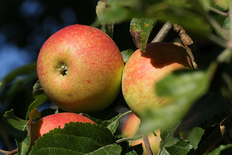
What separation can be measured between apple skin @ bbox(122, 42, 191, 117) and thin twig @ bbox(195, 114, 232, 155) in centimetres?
14

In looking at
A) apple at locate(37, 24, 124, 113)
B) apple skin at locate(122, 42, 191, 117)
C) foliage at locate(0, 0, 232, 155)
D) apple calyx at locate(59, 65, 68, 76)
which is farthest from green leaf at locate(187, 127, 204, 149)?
apple calyx at locate(59, 65, 68, 76)

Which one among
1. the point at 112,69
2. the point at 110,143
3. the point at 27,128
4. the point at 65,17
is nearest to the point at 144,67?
the point at 112,69

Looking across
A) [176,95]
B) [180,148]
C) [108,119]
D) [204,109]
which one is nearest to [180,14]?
[176,95]

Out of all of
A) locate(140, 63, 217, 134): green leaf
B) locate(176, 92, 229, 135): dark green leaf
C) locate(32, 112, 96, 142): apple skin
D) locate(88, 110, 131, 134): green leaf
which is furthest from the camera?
locate(88, 110, 131, 134): green leaf

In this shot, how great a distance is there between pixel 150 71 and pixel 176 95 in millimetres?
463

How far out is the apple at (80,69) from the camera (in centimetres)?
92

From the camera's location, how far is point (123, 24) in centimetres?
122

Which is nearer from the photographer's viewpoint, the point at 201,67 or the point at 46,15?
the point at 201,67

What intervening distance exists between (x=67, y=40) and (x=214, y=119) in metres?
0.47

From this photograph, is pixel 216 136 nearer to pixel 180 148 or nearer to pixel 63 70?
pixel 180 148

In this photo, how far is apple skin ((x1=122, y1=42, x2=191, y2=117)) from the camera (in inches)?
32.9

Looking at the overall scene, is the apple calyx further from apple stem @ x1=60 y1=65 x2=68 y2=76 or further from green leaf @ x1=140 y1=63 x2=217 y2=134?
green leaf @ x1=140 y1=63 x2=217 y2=134

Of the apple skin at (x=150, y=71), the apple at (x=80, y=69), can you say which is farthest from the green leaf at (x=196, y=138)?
the apple at (x=80, y=69)

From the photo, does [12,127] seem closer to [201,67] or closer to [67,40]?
[67,40]
